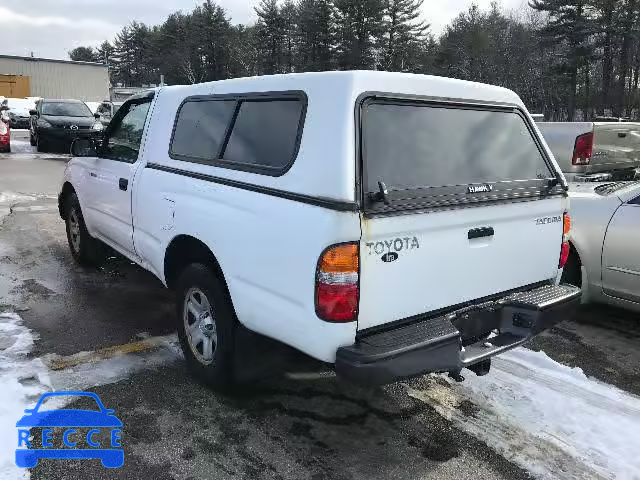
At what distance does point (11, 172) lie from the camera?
14328mm

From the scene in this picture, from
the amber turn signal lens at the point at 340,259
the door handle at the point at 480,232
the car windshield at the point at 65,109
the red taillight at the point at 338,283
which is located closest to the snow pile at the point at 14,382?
the red taillight at the point at 338,283

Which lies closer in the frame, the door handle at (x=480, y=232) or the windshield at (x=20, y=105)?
the door handle at (x=480, y=232)

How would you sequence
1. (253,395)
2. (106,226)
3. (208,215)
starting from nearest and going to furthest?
(208,215) → (253,395) → (106,226)

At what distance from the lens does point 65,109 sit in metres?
19.3

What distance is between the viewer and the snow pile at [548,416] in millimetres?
3002

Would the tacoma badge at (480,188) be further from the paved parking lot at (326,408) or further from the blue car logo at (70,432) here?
the blue car logo at (70,432)

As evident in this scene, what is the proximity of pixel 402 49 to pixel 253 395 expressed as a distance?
48.0 meters

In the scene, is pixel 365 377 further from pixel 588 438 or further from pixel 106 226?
pixel 106 226

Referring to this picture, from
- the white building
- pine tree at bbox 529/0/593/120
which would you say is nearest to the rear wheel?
the white building

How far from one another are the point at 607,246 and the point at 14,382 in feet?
15.1

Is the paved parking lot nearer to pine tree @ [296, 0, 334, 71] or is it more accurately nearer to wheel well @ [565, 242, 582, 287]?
wheel well @ [565, 242, 582, 287]

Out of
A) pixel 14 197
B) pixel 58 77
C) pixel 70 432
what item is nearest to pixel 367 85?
pixel 70 432

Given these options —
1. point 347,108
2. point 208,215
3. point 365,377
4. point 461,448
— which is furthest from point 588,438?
point 208,215

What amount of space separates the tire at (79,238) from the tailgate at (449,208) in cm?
409
